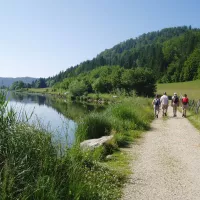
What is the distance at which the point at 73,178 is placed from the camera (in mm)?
5105

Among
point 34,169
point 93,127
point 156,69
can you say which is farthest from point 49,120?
point 156,69

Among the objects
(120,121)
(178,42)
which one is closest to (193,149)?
(120,121)

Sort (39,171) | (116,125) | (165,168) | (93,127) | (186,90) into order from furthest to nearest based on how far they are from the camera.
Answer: (186,90), (116,125), (93,127), (165,168), (39,171)

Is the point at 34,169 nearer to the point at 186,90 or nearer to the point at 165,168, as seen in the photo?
the point at 165,168

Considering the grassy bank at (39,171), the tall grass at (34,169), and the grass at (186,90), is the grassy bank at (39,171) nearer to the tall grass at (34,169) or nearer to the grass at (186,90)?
the tall grass at (34,169)

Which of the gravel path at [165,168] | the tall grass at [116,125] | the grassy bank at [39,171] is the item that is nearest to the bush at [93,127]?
the tall grass at [116,125]

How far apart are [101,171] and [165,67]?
402ft

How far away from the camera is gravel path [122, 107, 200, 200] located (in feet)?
20.6

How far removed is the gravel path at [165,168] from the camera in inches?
248

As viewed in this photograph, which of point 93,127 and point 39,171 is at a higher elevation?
point 39,171

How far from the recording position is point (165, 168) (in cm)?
812

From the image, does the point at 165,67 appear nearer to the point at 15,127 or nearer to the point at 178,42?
the point at 178,42

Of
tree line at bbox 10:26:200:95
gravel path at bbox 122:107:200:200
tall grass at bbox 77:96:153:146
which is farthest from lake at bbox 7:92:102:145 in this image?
tree line at bbox 10:26:200:95

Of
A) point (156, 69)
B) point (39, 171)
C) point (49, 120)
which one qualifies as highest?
point (156, 69)
